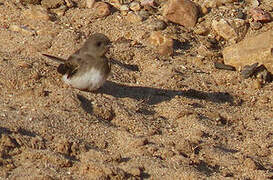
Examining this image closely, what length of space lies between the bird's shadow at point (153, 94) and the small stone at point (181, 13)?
4.55 ft

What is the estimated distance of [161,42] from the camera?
7.97 metres

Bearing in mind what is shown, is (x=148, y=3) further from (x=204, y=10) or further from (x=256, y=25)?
(x=256, y=25)

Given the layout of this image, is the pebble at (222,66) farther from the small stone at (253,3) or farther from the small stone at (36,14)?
the small stone at (36,14)

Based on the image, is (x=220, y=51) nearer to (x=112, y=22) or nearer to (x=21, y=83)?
(x=112, y=22)

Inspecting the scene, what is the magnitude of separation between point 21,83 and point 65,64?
20.5 inches

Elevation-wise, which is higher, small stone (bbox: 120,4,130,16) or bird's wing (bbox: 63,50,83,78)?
bird's wing (bbox: 63,50,83,78)

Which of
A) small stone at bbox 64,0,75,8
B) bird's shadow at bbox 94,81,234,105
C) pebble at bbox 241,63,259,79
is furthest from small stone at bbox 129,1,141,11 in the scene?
pebble at bbox 241,63,259,79

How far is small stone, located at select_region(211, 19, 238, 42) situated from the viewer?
8242 millimetres

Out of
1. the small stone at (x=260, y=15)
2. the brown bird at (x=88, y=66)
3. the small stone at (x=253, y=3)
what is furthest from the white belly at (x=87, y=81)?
the small stone at (x=253, y=3)

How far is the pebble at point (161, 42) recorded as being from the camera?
7887 millimetres

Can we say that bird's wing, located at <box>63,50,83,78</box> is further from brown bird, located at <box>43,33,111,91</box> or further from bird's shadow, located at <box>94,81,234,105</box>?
bird's shadow, located at <box>94,81,234,105</box>

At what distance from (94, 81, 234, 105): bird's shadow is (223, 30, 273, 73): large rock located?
65 centimetres

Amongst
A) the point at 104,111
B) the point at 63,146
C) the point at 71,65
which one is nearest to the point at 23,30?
the point at 71,65

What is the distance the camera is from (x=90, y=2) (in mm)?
8445
